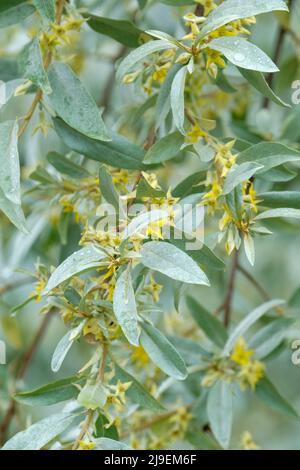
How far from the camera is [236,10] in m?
0.71

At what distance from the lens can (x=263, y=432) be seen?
76.9 inches

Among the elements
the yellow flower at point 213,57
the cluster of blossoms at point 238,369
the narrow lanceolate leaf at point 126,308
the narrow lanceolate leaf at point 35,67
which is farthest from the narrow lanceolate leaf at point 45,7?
the cluster of blossoms at point 238,369

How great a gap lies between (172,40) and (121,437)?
49 centimetres

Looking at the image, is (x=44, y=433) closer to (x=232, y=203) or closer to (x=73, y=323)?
(x=73, y=323)

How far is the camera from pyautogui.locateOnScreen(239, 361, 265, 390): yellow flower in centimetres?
100

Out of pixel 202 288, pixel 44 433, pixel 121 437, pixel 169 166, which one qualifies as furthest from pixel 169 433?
pixel 202 288

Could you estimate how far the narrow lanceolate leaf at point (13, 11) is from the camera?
82 centimetres

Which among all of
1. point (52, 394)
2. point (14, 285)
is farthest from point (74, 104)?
point (14, 285)

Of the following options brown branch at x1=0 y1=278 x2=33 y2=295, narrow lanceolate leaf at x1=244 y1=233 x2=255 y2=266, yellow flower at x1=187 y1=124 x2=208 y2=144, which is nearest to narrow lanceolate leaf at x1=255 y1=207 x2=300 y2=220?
narrow lanceolate leaf at x1=244 y1=233 x2=255 y2=266

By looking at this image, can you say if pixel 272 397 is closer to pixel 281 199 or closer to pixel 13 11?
pixel 281 199

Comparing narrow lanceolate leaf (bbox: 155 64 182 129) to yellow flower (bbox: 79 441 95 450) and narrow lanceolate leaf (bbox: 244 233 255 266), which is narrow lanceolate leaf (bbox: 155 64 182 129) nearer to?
narrow lanceolate leaf (bbox: 244 233 255 266)

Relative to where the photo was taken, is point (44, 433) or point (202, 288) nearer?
point (44, 433)

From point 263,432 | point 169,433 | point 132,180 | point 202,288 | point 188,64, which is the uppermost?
point 188,64
